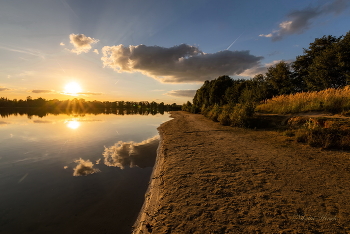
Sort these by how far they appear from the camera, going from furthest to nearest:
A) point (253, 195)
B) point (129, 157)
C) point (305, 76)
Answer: point (305, 76) → point (129, 157) → point (253, 195)

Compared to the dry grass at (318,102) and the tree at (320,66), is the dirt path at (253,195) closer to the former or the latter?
the dry grass at (318,102)

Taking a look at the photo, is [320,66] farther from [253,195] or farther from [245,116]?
[253,195]

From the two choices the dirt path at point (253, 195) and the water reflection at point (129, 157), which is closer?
the dirt path at point (253, 195)

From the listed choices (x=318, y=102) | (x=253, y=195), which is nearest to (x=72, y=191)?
(x=253, y=195)

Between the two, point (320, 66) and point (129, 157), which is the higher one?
point (320, 66)

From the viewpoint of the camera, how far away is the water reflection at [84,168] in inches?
280

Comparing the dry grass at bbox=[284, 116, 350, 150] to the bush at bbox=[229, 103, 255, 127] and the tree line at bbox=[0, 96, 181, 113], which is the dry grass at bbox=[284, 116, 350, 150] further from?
the tree line at bbox=[0, 96, 181, 113]

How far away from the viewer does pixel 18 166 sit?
793 centimetres

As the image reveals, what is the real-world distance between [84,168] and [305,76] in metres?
42.9

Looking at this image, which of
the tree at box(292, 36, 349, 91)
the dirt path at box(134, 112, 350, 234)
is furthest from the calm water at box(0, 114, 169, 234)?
the tree at box(292, 36, 349, 91)

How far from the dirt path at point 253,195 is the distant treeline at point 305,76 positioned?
13.9 meters

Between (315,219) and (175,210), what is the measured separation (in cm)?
293

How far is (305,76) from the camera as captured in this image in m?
32.5

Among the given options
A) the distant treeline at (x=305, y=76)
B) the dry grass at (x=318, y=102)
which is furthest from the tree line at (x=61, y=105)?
the dry grass at (x=318, y=102)
